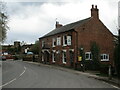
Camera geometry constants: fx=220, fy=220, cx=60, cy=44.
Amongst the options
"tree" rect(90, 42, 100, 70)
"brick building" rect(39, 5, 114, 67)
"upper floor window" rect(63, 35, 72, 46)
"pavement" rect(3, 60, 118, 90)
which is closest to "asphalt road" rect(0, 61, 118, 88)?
"pavement" rect(3, 60, 118, 90)

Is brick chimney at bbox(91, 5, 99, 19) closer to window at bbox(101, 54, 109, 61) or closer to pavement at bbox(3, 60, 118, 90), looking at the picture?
window at bbox(101, 54, 109, 61)

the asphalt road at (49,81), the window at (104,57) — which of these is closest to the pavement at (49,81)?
the asphalt road at (49,81)

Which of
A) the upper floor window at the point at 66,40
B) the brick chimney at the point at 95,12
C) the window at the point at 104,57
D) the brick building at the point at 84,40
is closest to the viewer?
the brick building at the point at 84,40

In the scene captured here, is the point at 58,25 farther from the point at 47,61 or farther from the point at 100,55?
the point at 100,55

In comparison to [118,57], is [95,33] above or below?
above

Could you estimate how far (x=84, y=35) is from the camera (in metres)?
35.2

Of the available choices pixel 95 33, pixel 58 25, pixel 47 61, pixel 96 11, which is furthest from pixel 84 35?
pixel 58 25

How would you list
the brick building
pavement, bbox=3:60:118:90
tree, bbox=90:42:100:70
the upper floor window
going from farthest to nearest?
the upper floor window
the brick building
tree, bbox=90:42:100:70
pavement, bbox=3:60:118:90

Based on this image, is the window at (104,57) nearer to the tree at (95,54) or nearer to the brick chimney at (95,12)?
the tree at (95,54)

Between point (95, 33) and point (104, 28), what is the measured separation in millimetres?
2263

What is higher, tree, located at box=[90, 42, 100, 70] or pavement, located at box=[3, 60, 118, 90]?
tree, located at box=[90, 42, 100, 70]

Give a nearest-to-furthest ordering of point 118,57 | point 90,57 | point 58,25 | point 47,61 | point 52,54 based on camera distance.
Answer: point 118,57 → point 90,57 → point 52,54 → point 47,61 → point 58,25

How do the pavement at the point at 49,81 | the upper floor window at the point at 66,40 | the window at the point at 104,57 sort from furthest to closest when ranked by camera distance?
the window at the point at 104,57 < the upper floor window at the point at 66,40 < the pavement at the point at 49,81

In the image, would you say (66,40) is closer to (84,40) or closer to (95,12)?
(84,40)
